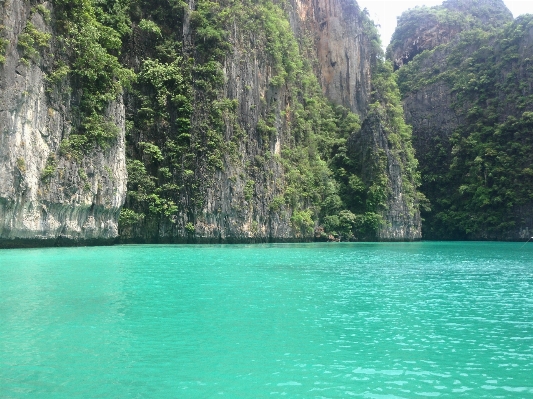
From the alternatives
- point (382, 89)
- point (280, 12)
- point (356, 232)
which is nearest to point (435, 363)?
point (356, 232)

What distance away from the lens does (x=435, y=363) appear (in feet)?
24.8

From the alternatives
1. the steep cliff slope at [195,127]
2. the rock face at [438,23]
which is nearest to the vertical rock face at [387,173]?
the steep cliff slope at [195,127]

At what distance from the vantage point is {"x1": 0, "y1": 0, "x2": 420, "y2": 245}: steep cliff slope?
27.8 metres

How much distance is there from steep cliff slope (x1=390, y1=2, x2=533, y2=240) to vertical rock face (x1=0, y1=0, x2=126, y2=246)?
40381mm

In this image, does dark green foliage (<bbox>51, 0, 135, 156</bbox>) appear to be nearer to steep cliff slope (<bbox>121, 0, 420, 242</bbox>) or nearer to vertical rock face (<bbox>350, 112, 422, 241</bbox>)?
steep cliff slope (<bbox>121, 0, 420, 242</bbox>)

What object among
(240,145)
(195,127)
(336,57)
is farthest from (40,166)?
(336,57)

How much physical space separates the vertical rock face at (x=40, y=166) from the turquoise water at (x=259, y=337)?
10.8 m

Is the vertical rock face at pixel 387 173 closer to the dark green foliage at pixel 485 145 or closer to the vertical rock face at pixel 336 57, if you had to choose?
the dark green foliage at pixel 485 145

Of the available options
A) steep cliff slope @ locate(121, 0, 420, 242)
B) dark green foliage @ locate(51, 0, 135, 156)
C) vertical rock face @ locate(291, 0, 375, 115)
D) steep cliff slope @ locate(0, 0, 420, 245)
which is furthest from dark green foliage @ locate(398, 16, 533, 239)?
dark green foliage @ locate(51, 0, 135, 156)

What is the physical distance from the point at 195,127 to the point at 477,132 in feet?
122

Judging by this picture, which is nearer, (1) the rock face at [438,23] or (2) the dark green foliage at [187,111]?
(2) the dark green foliage at [187,111]

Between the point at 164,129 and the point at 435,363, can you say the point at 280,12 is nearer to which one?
the point at 164,129

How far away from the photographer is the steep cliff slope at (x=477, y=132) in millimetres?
56250

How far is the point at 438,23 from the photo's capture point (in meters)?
77.0
